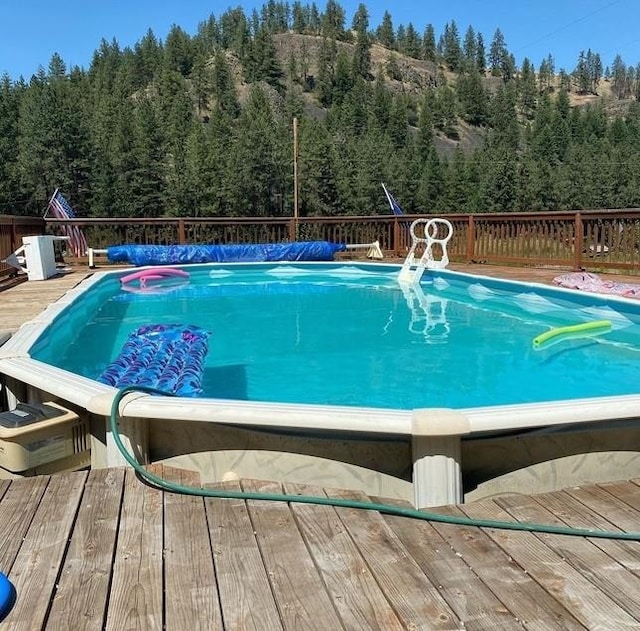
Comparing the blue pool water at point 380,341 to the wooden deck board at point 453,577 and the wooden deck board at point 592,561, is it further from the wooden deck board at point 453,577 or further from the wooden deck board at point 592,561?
the wooden deck board at point 453,577

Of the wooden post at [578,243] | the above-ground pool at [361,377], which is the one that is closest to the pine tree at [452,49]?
the above-ground pool at [361,377]

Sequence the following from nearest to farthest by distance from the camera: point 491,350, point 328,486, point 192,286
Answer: point 328,486
point 491,350
point 192,286

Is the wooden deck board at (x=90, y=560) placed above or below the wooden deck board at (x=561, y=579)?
above

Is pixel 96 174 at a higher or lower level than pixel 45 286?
higher

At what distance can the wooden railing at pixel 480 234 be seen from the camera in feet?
25.9

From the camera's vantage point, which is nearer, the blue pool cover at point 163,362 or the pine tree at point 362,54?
the blue pool cover at point 163,362

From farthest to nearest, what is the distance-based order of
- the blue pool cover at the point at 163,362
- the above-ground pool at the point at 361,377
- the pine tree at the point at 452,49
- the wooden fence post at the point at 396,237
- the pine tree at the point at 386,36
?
the pine tree at the point at 386,36, the pine tree at the point at 452,49, the wooden fence post at the point at 396,237, the blue pool cover at the point at 163,362, the above-ground pool at the point at 361,377

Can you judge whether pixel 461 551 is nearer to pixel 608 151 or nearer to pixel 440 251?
pixel 440 251

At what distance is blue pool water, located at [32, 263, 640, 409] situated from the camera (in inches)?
167

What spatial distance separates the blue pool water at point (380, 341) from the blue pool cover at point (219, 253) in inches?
64.9

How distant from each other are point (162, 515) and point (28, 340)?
2172mm

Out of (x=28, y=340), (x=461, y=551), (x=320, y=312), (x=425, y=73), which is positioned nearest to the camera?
(x=461, y=551)

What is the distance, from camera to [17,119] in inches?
1560

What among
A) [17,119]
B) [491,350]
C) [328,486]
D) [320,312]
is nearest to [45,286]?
[320,312]
